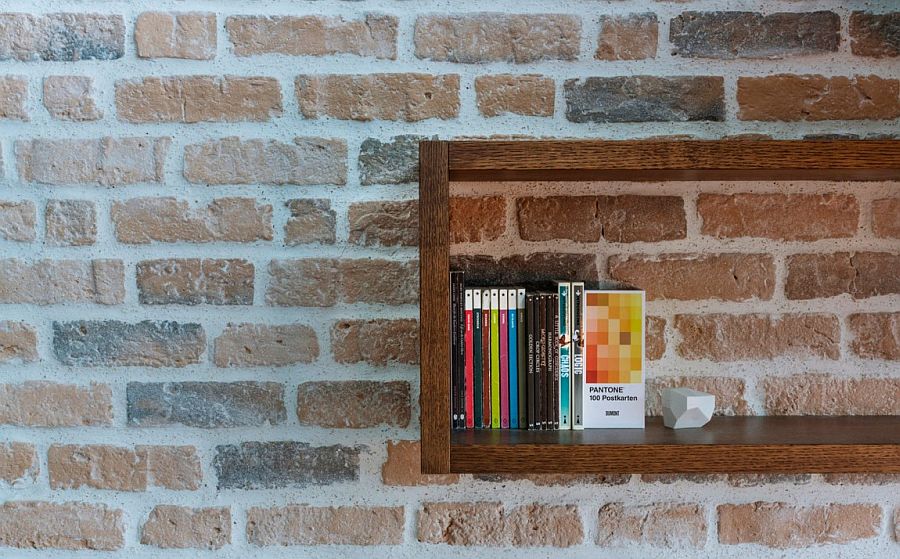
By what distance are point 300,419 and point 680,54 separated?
858mm

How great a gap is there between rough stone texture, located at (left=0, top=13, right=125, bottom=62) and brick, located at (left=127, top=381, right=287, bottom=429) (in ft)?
1.80

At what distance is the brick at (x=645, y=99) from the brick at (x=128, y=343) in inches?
28.4

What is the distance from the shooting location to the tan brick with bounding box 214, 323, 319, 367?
122 centimetres

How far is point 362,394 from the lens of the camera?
1225mm

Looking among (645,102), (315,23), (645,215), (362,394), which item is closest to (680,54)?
(645,102)

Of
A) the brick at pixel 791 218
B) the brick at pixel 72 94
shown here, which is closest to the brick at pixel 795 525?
the brick at pixel 791 218

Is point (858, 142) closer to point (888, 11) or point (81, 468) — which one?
point (888, 11)

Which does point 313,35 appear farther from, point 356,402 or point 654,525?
point 654,525

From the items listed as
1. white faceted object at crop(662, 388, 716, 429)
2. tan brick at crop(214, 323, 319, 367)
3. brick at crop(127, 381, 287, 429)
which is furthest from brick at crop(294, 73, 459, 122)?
white faceted object at crop(662, 388, 716, 429)

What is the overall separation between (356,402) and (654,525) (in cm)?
54

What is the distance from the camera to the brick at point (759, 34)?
1.21m

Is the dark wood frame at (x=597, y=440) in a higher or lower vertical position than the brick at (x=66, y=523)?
higher

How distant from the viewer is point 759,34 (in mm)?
1212

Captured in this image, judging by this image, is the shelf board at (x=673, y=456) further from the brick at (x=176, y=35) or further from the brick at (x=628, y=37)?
the brick at (x=176, y=35)
